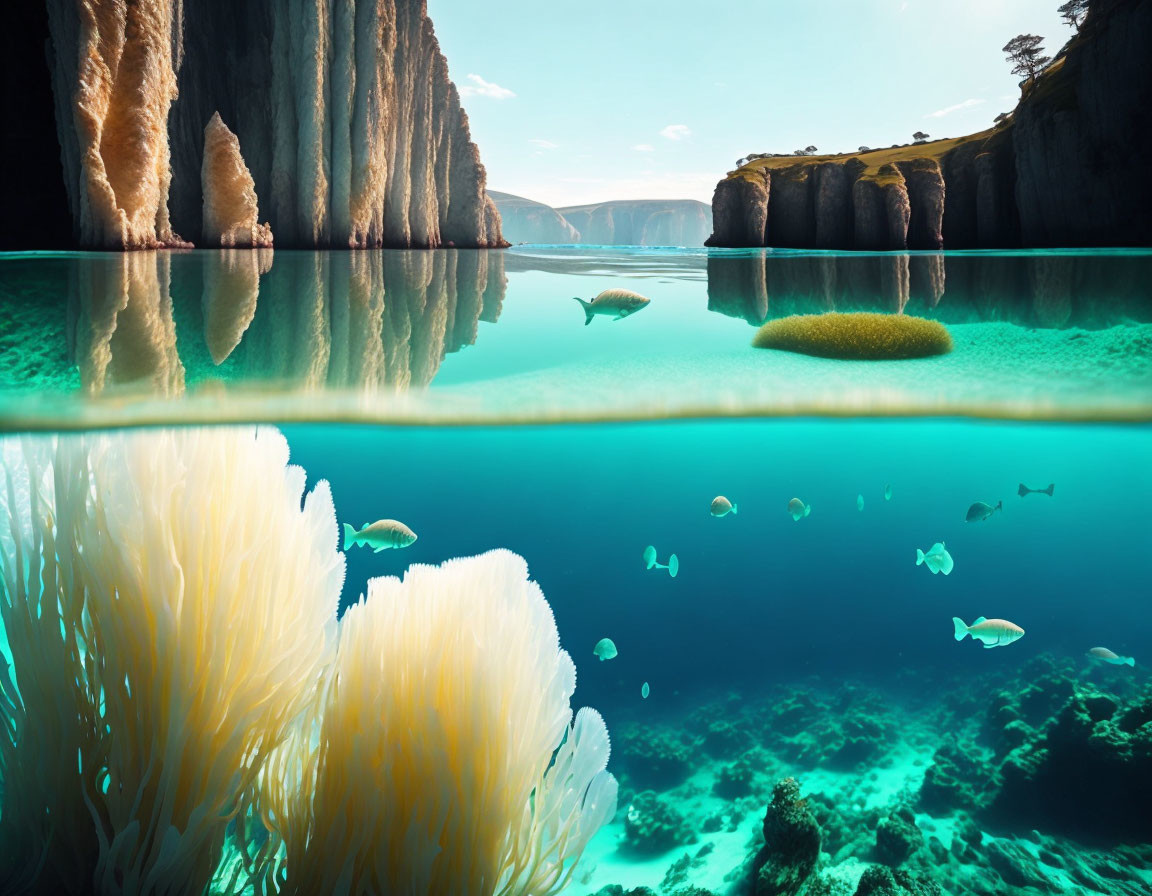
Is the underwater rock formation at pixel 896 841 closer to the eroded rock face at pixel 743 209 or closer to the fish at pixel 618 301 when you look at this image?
the fish at pixel 618 301

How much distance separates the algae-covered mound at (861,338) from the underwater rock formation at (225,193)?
2045cm

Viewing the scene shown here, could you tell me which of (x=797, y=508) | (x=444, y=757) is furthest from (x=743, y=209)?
(x=444, y=757)

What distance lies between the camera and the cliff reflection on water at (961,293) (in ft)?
35.1

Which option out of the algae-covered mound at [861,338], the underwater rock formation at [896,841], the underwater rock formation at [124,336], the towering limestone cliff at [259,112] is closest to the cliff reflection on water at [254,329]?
the underwater rock formation at [124,336]

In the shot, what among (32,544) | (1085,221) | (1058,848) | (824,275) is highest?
(1085,221)

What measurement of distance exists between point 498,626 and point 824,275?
16004 mm

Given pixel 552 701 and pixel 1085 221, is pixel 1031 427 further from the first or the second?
pixel 1085 221

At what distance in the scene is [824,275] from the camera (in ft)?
55.8

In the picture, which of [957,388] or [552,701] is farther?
[957,388]

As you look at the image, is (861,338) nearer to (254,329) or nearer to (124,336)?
(254,329)

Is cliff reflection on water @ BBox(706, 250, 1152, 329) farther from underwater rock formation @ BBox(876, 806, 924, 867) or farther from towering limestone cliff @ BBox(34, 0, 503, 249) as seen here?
towering limestone cliff @ BBox(34, 0, 503, 249)

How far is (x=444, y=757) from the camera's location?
109 inches

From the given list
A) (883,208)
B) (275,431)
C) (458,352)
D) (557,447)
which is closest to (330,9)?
(557,447)

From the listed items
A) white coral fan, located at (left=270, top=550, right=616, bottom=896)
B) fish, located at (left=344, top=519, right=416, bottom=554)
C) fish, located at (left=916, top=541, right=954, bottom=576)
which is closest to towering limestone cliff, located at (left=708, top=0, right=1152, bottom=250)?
fish, located at (left=916, top=541, right=954, bottom=576)
